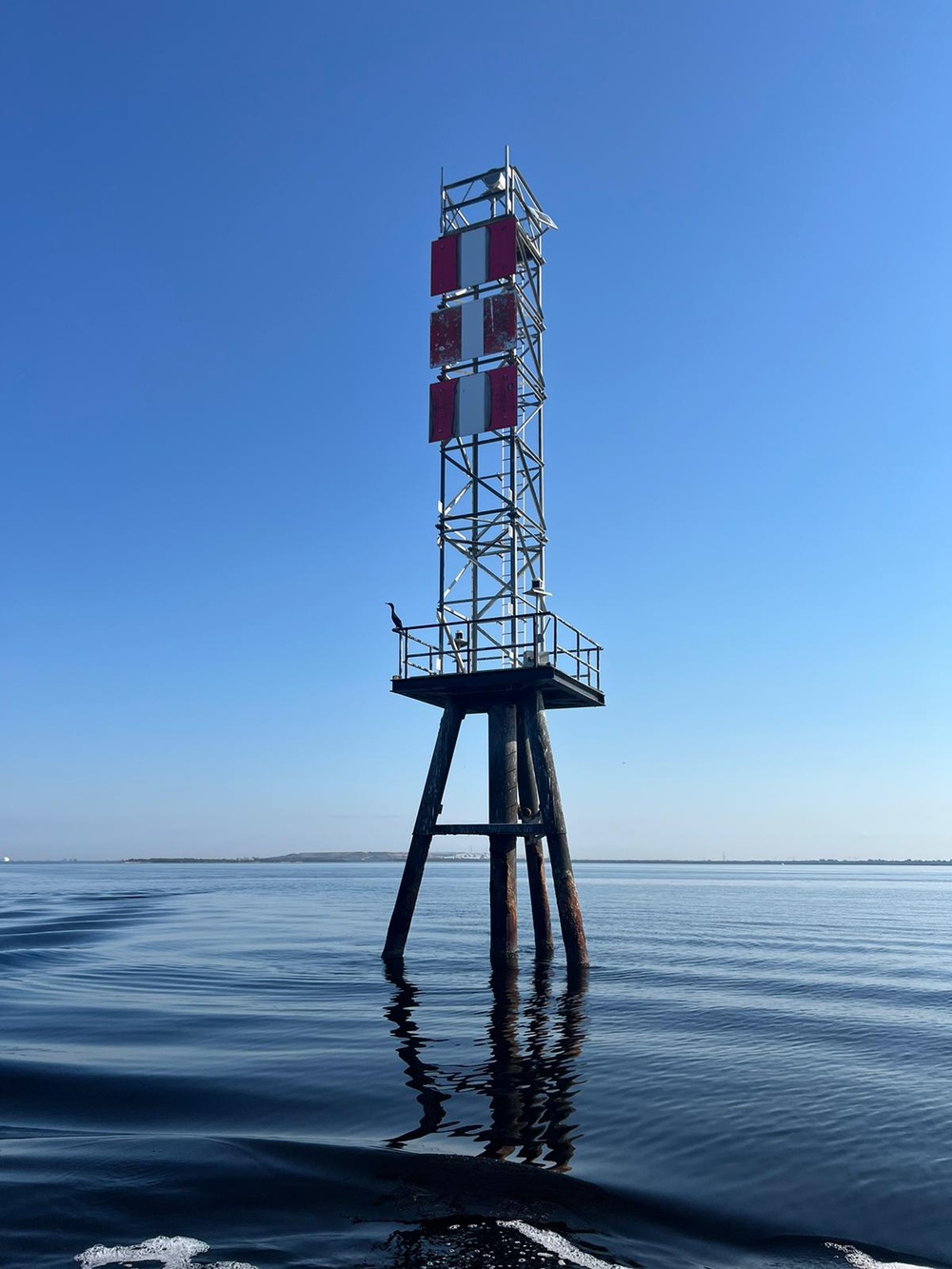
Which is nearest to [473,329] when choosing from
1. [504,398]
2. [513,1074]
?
[504,398]

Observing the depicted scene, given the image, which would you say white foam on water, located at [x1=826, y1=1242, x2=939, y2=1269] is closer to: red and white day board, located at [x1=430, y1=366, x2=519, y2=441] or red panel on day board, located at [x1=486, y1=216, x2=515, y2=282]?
red and white day board, located at [x1=430, y1=366, x2=519, y2=441]

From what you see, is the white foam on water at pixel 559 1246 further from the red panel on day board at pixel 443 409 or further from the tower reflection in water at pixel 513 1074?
the red panel on day board at pixel 443 409

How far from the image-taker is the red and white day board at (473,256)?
80.5ft

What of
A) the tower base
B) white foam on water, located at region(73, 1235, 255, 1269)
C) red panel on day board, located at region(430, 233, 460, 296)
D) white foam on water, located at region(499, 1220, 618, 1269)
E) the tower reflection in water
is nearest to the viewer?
white foam on water, located at region(73, 1235, 255, 1269)

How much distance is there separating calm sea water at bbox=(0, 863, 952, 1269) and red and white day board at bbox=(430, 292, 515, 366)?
55.2 ft

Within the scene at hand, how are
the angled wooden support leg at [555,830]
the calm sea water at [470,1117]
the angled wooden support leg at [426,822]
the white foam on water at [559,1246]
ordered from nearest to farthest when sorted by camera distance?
1. the white foam on water at [559,1246]
2. the calm sea water at [470,1117]
3. the angled wooden support leg at [555,830]
4. the angled wooden support leg at [426,822]

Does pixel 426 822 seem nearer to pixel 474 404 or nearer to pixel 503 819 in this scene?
pixel 503 819

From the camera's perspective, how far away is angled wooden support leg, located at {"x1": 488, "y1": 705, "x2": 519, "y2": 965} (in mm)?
22328

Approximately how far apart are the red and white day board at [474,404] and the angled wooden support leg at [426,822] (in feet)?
25.1

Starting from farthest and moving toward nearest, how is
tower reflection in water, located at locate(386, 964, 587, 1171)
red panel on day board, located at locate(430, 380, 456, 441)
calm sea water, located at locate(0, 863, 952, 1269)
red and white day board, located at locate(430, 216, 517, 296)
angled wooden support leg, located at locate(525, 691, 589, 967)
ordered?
red and white day board, located at locate(430, 216, 517, 296) → red panel on day board, located at locate(430, 380, 456, 441) → angled wooden support leg, located at locate(525, 691, 589, 967) → tower reflection in water, located at locate(386, 964, 587, 1171) → calm sea water, located at locate(0, 863, 952, 1269)

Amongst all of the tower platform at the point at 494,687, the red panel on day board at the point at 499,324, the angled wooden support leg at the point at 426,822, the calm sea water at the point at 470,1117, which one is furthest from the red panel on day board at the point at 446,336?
the calm sea water at the point at 470,1117

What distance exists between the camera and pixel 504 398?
23.9 meters

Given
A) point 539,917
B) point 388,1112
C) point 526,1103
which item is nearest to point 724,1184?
point 526,1103

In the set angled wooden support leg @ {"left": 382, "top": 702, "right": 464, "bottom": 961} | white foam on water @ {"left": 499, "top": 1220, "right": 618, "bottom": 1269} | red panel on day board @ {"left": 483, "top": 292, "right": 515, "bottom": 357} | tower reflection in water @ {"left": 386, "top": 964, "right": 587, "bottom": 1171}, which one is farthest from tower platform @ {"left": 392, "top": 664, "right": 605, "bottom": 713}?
white foam on water @ {"left": 499, "top": 1220, "right": 618, "bottom": 1269}
